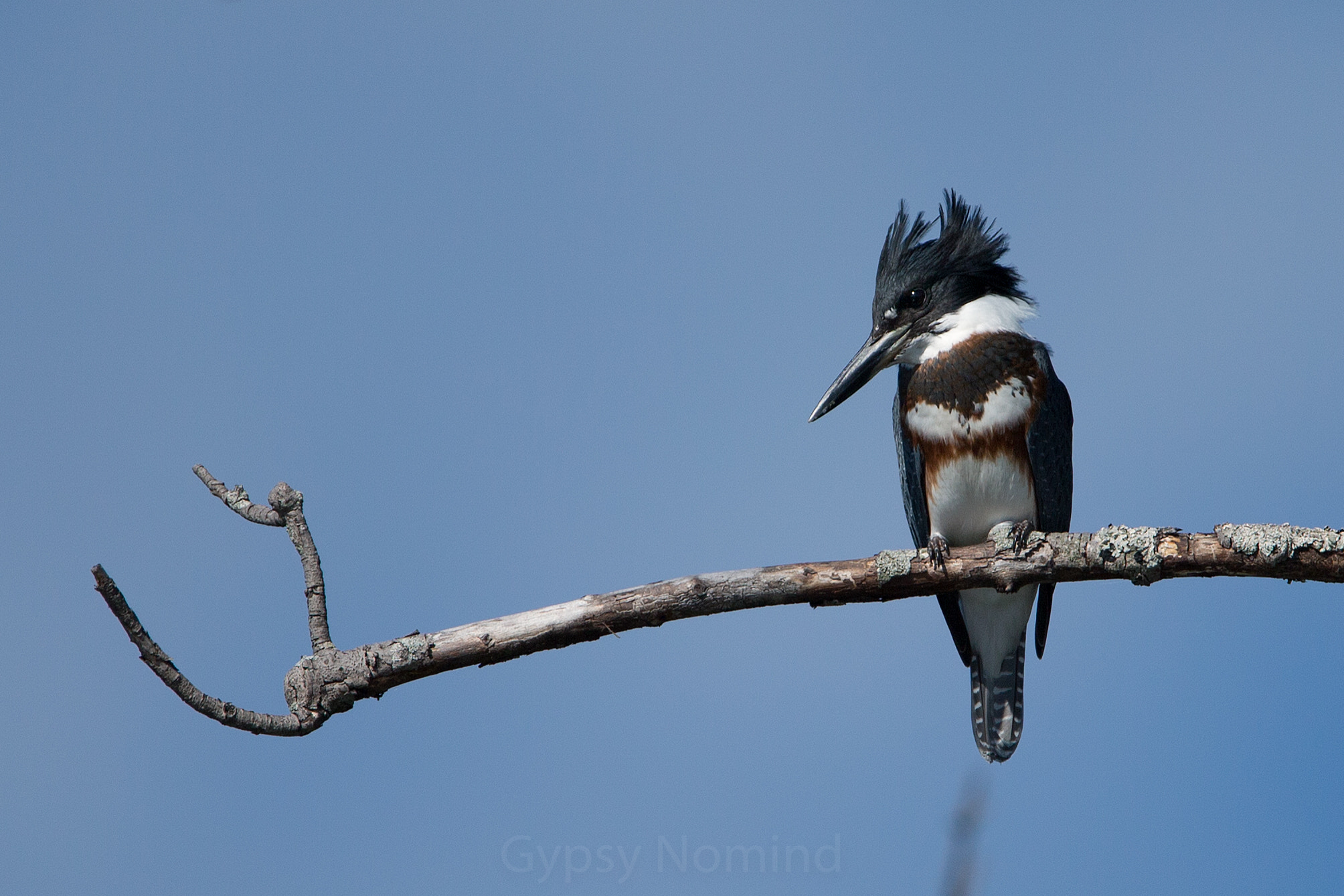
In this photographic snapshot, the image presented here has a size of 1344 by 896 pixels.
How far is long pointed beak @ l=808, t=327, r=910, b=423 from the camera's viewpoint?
Answer: 13.1 ft

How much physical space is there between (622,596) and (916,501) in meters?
1.52

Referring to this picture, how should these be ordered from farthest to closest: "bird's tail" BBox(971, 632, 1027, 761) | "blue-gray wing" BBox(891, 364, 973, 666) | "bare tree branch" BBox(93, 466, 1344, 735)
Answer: "bird's tail" BBox(971, 632, 1027, 761) < "blue-gray wing" BBox(891, 364, 973, 666) < "bare tree branch" BBox(93, 466, 1344, 735)

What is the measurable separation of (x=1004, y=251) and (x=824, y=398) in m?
0.98

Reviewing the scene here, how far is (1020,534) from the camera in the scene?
322 centimetres

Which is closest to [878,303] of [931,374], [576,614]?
[931,374]

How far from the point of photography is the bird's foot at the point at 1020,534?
3068 mm

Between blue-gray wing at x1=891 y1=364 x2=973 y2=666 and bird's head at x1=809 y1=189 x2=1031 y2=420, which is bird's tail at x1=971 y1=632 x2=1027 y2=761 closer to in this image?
blue-gray wing at x1=891 y1=364 x2=973 y2=666

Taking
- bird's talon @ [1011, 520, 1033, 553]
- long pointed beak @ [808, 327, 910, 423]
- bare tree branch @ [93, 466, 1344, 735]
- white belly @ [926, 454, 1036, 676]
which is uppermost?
long pointed beak @ [808, 327, 910, 423]

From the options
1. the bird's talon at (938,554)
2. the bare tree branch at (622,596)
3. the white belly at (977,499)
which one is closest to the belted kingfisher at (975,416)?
the white belly at (977,499)

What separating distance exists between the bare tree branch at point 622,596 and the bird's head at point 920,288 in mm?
1252

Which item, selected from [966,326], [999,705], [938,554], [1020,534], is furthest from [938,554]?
[999,705]

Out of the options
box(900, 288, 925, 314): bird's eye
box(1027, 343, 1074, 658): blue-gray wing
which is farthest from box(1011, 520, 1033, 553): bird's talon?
box(900, 288, 925, 314): bird's eye

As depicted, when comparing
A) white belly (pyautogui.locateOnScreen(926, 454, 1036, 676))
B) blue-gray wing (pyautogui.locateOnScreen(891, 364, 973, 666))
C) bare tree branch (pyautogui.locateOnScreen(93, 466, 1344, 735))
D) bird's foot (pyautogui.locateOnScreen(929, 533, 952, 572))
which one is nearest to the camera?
bare tree branch (pyautogui.locateOnScreen(93, 466, 1344, 735))

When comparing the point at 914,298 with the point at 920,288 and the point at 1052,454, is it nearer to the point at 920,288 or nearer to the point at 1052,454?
the point at 920,288
